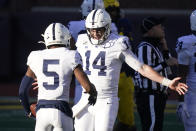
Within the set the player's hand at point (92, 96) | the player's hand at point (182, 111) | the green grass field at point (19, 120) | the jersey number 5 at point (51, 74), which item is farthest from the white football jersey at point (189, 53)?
the green grass field at point (19, 120)

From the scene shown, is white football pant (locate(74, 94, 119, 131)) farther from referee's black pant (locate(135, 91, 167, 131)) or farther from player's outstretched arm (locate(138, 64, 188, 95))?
referee's black pant (locate(135, 91, 167, 131))

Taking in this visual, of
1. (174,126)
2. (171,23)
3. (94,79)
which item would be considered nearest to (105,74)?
(94,79)

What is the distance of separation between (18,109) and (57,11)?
12.8ft

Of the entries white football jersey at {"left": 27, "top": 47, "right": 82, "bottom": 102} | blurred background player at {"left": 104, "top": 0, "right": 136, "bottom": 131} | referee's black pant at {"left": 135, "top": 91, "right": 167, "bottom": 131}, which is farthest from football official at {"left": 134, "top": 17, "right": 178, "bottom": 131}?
white football jersey at {"left": 27, "top": 47, "right": 82, "bottom": 102}

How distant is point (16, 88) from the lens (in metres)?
16.1

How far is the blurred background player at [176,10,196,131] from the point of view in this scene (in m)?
8.13

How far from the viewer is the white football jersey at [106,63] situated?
7.59m

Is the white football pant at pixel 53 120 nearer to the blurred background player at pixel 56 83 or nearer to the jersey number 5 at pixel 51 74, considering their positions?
the blurred background player at pixel 56 83

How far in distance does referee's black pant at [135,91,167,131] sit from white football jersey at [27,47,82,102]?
1.88 metres

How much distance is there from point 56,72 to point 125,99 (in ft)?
9.07

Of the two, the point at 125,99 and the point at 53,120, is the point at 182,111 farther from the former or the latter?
the point at 53,120

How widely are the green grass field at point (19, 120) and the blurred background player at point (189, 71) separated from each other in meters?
2.89

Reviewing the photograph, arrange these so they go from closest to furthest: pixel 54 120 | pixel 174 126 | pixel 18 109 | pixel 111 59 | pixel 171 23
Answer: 1. pixel 54 120
2. pixel 111 59
3. pixel 174 126
4. pixel 18 109
5. pixel 171 23

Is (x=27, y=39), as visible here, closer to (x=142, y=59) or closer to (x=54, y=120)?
(x=142, y=59)
